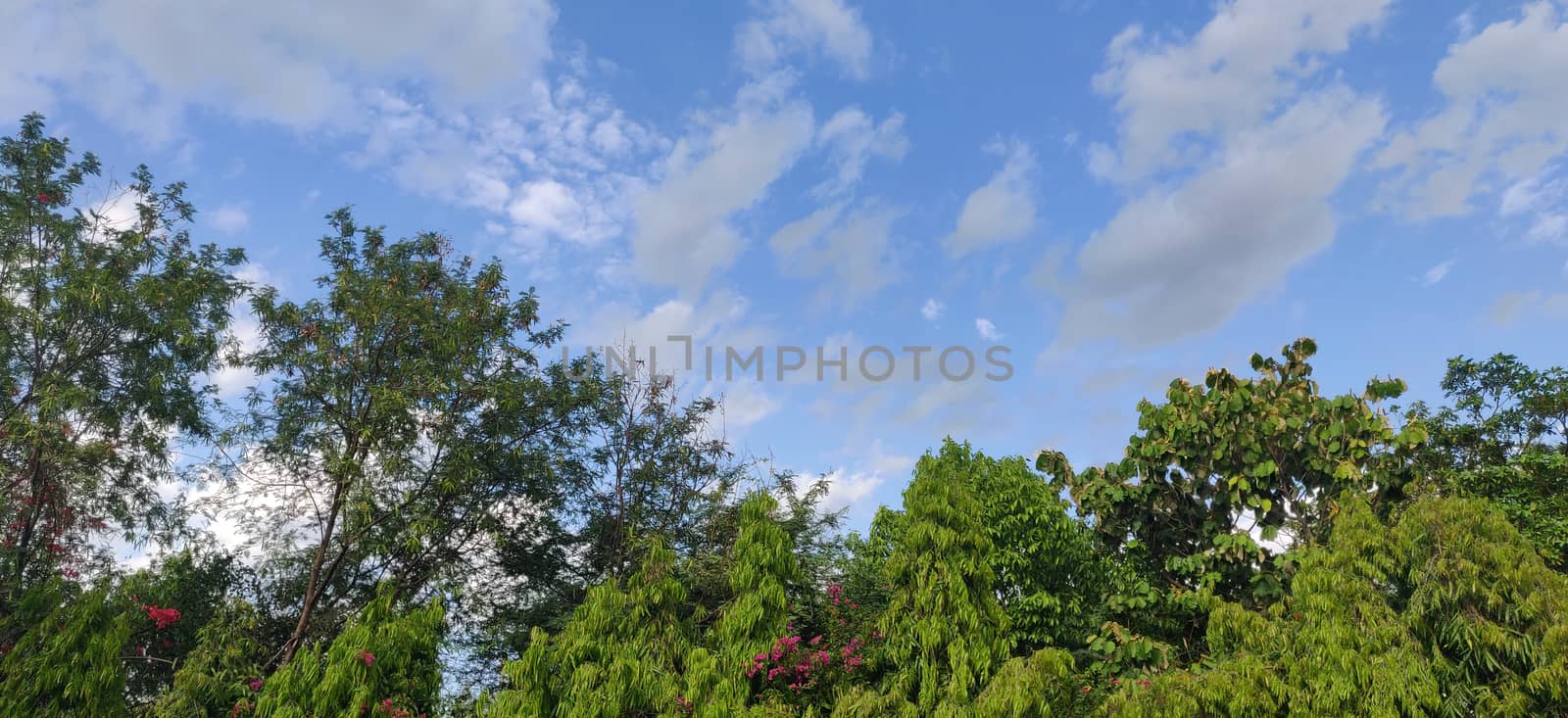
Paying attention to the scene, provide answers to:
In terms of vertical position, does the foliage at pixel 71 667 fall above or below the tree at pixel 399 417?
below

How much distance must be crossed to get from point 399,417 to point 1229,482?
11.7 m

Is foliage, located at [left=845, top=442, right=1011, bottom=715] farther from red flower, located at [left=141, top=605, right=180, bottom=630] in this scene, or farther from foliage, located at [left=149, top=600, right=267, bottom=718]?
red flower, located at [left=141, top=605, right=180, bottom=630]

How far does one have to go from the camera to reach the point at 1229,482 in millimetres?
12430

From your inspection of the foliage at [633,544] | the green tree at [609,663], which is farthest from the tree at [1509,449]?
the green tree at [609,663]

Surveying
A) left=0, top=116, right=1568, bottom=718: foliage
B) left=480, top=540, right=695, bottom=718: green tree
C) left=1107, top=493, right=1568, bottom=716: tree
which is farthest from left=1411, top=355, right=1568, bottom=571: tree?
Result: left=480, top=540, right=695, bottom=718: green tree

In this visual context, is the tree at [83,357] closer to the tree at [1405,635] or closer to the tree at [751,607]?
the tree at [751,607]

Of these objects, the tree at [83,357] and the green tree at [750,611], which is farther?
the tree at [83,357]

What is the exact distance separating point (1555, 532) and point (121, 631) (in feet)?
57.9

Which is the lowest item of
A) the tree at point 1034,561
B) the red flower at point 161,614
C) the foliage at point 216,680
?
the foliage at point 216,680

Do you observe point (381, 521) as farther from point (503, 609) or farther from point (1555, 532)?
point (1555, 532)

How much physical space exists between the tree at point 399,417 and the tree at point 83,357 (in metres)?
0.99

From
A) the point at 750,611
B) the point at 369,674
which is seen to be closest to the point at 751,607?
the point at 750,611

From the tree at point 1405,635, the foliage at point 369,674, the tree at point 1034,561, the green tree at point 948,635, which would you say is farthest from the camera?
the tree at point 1034,561

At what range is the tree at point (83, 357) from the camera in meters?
10.9
